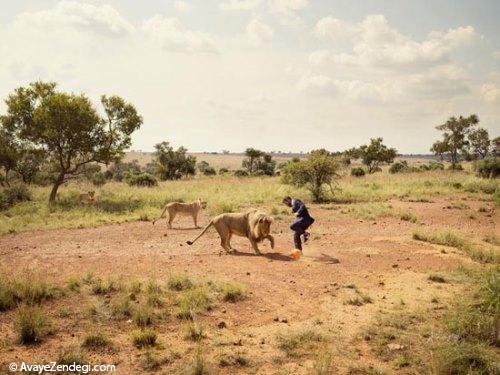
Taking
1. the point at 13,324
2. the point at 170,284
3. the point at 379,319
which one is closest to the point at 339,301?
the point at 379,319

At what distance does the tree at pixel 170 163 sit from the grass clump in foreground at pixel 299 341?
136 feet

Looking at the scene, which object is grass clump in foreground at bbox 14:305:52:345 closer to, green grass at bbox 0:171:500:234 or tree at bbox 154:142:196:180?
green grass at bbox 0:171:500:234

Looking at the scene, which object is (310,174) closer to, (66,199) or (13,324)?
(66,199)

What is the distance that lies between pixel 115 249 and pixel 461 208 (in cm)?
1662

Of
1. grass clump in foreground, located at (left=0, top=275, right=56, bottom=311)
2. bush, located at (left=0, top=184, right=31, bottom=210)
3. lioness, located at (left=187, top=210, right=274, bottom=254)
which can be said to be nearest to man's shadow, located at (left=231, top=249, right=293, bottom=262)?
lioness, located at (left=187, top=210, right=274, bottom=254)

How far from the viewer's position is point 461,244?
12.9 m

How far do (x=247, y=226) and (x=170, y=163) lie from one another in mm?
36612

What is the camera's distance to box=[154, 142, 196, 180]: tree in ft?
153

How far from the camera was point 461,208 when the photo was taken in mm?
20422

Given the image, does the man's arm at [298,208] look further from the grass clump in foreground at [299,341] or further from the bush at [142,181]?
the bush at [142,181]

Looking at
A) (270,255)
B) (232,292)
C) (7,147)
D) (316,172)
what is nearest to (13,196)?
(7,147)

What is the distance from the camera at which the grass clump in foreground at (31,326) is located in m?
6.46

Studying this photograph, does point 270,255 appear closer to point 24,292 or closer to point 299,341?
point 299,341

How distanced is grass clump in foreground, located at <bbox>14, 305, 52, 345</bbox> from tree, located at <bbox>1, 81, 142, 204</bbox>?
17193 millimetres
